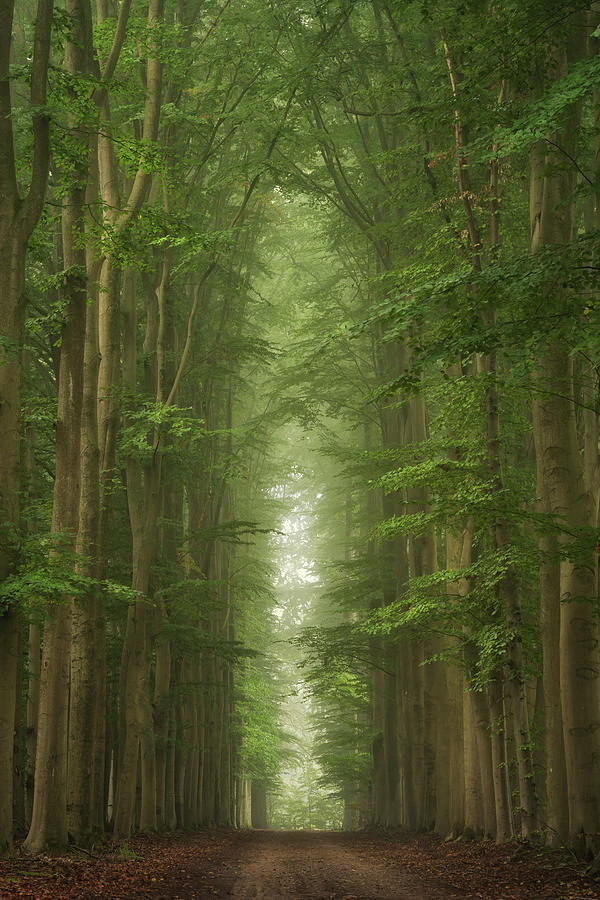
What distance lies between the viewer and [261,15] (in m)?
17.8

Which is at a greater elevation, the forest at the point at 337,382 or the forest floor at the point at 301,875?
the forest at the point at 337,382

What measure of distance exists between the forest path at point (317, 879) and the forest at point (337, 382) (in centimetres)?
182

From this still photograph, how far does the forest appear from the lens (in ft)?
29.0

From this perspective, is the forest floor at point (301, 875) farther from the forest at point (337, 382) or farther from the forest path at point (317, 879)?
the forest at point (337, 382)

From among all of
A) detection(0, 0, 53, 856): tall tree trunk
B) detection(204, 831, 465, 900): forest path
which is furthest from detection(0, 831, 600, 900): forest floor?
detection(0, 0, 53, 856): tall tree trunk

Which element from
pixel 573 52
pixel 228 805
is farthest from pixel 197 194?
pixel 228 805

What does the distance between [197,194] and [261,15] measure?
158 inches

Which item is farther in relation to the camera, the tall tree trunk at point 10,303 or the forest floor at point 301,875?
the tall tree trunk at point 10,303

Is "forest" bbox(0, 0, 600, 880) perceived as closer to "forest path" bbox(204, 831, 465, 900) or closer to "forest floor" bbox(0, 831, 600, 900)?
"forest floor" bbox(0, 831, 600, 900)

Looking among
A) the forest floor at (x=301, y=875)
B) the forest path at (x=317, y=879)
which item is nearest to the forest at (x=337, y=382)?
the forest floor at (x=301, y=875)

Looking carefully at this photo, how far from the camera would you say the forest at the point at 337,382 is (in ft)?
29.0

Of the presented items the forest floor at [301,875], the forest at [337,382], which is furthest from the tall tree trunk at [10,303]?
the forest floor at [301,875]

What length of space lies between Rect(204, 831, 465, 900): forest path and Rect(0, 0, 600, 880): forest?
182cm

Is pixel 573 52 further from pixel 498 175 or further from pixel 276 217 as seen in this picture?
pixel 276 217
